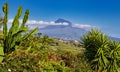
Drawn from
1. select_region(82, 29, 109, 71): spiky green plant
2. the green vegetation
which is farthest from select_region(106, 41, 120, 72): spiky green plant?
select_region(82, 29, 109, 71): spiky green plant

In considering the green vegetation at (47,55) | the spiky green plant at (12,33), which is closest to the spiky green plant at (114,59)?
the green vegetation at (47,55)

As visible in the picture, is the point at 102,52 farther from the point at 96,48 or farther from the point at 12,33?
the point at 12,33

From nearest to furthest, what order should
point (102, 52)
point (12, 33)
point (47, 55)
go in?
1. point (12, 33)
2. point (47, 55)
3. point (102, 52)

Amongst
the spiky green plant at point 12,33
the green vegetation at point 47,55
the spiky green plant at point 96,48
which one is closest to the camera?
the green vegetation at point 47,55

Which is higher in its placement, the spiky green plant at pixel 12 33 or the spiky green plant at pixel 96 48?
the spiky green plant at pixel 12 33

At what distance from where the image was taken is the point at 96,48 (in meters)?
21.0

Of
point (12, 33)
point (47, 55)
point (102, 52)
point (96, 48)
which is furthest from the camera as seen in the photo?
point (96, 48)

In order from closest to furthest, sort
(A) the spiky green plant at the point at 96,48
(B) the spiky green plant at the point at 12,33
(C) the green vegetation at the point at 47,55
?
1. (C) the green vegetation at the point at 47,55
2. (B) the spiky green plant at the point at 12,33
3. (A) the spiky green plant at the point at 96,48

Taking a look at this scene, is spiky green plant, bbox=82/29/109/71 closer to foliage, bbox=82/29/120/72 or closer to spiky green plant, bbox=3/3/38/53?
foliage, bbox=82/29/120/72

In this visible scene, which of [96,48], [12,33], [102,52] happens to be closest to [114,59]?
[102,52]

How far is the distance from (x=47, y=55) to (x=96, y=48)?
3761mm

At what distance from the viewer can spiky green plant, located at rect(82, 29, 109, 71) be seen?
Result: 66.7 feet

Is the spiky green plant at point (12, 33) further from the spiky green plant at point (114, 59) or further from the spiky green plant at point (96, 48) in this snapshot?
the spiky green plant at point (114, 59)

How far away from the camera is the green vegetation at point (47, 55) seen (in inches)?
631
